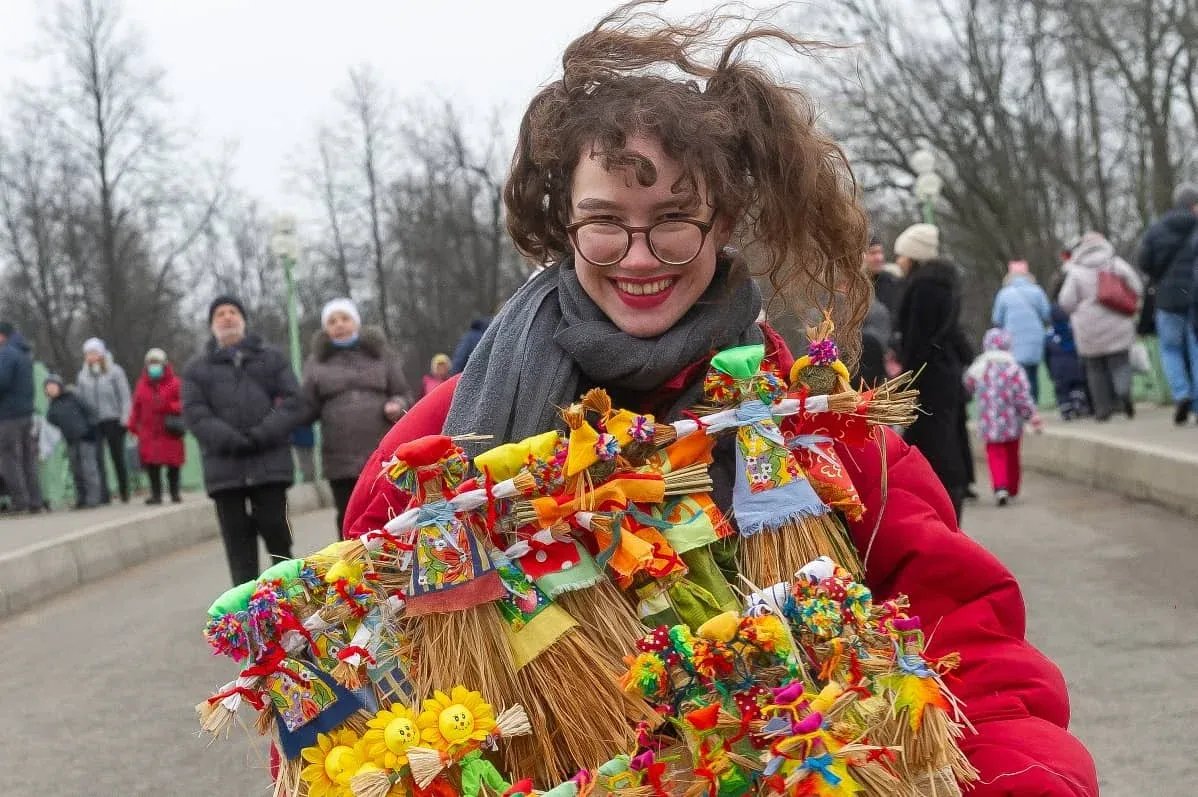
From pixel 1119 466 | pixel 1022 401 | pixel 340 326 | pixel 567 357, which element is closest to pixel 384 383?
pixel 340 326

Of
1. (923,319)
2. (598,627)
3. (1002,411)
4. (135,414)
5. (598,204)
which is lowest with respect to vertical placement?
(1002,411)

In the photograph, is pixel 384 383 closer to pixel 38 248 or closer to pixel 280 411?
pixel 280 411

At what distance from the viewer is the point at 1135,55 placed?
27.9m

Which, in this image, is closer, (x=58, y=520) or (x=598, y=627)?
(x=598, y=627)

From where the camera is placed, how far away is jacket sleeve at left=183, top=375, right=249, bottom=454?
306 inches

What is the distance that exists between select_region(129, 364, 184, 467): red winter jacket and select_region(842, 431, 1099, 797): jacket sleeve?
1384 centimetres

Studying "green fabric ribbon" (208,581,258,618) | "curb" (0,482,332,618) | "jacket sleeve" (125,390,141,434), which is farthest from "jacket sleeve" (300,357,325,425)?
"jacket sleeve" (125,390,141,434)

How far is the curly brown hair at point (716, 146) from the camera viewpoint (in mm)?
2094

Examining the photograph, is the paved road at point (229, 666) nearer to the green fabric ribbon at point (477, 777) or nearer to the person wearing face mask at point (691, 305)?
the green fabric ribbon at point (477, 777)

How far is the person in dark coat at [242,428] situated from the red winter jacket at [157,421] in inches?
288

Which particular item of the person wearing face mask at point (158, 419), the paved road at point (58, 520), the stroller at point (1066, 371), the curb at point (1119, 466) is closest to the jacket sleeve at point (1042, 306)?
the stroller at point (1066, 371)

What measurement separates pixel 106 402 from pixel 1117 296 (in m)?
10.7

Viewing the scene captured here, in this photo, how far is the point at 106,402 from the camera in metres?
16.2

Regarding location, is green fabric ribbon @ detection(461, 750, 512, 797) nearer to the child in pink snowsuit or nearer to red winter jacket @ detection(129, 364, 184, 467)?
the child in pink snowsuit
